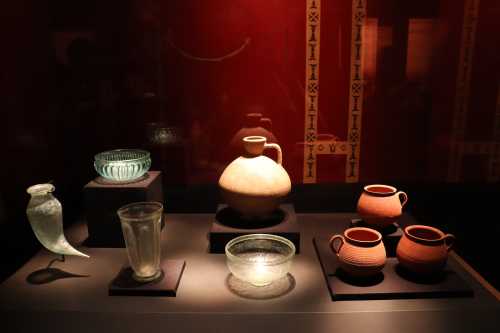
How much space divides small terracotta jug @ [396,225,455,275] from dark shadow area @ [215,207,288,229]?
43cm

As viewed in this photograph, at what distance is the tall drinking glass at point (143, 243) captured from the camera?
4.13 feet

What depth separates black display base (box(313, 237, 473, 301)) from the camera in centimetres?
120

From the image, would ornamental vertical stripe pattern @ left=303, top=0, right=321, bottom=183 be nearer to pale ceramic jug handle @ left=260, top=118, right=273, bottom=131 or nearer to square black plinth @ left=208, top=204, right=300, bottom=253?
pale ceramic jug handle @ left=260, top=118, right=273, bottom=131

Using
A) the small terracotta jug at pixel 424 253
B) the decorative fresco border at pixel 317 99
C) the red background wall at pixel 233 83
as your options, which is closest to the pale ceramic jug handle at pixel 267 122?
the red background wall at pixel 233 83

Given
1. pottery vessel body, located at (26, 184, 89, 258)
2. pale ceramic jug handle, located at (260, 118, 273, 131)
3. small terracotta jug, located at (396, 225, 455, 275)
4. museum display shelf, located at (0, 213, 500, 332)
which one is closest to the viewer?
museum display shelf, located at (0, 213, 500, 332)

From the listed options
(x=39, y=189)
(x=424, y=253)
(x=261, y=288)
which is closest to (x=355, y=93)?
(x=424, y=253)

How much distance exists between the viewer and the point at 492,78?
1.65 metres

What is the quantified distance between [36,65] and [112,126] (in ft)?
1.07

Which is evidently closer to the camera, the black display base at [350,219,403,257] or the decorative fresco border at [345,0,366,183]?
the black display base at [350,219,403,257]

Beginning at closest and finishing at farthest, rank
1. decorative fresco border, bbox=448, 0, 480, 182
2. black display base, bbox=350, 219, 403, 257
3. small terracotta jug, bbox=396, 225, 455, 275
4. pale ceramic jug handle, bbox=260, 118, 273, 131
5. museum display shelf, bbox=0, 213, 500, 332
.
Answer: museum display shelf, bbox=0, 213, 500, 332 → small terracotta jug, bbox=396, 225, 455, 275 → black display base, bbox=350, 219, 403, 257 → decorative fresco border, bbox=448, 0, 480, 182 → pale ceramic jug handle, bbox=260, 118, 273, 131

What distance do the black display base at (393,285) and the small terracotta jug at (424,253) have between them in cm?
3

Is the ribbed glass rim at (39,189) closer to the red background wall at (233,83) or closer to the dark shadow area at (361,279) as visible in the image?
the red background wall at (233,83)

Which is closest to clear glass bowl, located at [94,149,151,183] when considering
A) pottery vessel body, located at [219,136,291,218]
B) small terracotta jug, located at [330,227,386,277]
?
pottery vessel body, located at [219,136,291,218]

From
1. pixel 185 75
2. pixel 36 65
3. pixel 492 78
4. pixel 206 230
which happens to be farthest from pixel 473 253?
pixel 36 65
